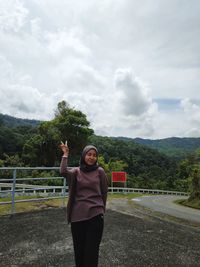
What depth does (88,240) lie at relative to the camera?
3219mm

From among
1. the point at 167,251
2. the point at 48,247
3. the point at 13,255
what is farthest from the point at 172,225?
the point at 13,255

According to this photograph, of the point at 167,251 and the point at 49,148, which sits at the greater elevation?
the point at 49,148

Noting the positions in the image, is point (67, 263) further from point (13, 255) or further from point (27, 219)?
point (27, 219)

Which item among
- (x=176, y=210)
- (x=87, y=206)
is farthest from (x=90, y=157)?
(x=176, y=210)

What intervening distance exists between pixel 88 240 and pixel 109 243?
221cm

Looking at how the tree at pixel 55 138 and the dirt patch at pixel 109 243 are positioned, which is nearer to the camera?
the dirt patch at pixel 109 243

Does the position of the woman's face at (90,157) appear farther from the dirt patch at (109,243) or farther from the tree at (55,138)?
the tree at (55,138)

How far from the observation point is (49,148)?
38125 millimetres

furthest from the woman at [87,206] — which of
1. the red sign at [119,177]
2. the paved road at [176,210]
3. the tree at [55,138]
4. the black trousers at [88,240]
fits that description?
the tree at [55,138]

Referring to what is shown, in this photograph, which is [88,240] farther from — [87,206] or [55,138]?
[55,138]

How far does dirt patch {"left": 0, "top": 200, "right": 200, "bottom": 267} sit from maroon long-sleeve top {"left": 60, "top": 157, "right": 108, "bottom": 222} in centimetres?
128

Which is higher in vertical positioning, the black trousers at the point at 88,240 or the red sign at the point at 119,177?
the red sign at the point at 119,177

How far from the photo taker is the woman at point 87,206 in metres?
3.24

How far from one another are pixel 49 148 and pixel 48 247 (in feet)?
111
